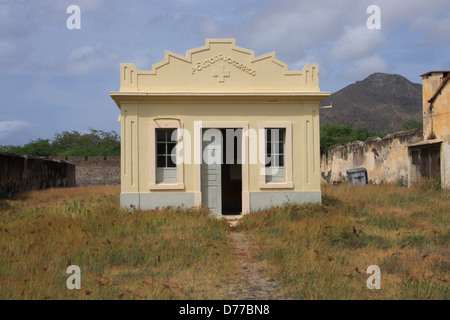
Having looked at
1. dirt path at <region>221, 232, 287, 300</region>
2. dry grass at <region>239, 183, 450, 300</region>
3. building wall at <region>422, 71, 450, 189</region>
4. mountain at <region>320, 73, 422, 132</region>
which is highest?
mountain at <region>320, 73, 422, 132</region>

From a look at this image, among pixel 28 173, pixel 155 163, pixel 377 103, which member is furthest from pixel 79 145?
pixel 377 103

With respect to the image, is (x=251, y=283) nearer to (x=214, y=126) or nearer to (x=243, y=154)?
(x=243, y=154)

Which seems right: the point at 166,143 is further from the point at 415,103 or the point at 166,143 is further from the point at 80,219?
the point at 415,103

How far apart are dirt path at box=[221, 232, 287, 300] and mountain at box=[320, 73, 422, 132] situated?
88708 mm

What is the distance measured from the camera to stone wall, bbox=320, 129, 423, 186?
1767cm

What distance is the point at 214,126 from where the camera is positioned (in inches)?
453

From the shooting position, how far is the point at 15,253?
697cm

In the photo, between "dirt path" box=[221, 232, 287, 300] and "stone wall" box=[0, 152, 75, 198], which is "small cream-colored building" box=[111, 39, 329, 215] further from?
"stone wall" box=[0, 152, 75, 198]

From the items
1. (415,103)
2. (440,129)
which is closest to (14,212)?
(440,129)

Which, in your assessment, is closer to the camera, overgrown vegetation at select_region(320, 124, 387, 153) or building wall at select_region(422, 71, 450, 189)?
building wall at select_region(422, 71, 450, 189)

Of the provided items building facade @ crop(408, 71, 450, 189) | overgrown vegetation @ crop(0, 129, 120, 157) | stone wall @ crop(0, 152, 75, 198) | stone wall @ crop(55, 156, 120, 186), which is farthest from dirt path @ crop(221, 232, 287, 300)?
overgrown vegetation @ crop(0, 129, 120, 157)

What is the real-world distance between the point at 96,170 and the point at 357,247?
1211 inches

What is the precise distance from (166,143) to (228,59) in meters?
2.97

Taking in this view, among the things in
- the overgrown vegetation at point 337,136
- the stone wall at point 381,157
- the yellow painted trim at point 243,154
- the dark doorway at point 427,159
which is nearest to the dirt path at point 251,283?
the yellow painted trim at point 243,154
